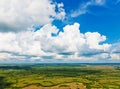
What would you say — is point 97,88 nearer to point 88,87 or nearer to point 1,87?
point 88,87

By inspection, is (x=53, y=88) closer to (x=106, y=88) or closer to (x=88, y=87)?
A: (x=88, y=87)

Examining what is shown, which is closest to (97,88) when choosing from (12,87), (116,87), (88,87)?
(88,87)

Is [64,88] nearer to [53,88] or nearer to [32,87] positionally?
[53,88]

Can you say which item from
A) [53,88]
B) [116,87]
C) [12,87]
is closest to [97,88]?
[116,87]

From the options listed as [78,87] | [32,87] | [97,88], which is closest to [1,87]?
[32,87]

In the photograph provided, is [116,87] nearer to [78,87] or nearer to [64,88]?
[78,87]

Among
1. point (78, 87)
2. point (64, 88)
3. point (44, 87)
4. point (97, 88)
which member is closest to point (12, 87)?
point (44, 87)
